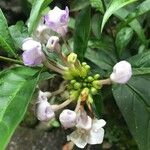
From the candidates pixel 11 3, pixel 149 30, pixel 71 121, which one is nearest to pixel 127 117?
pixel 71 121

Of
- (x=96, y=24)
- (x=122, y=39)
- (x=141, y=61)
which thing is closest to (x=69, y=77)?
(x=141, y=61)

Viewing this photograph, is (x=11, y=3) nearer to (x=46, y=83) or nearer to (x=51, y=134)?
(x=46, y=83)

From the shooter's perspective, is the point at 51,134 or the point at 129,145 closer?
the point at 129,145

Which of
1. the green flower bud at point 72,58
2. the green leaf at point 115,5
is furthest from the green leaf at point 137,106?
the green leaf at point 115,5

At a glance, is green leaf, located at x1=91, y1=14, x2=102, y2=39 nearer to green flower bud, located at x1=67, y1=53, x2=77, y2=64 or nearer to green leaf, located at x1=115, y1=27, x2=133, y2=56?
green leaf, located at x1=115, y1=27, x2=133, y2=56

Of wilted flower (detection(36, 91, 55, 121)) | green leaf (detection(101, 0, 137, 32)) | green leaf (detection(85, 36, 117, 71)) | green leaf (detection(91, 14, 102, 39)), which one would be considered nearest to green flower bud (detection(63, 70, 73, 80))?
wilted flower (detection(36, 91, 55, 121))

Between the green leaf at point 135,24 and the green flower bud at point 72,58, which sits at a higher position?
the green flower bud at point 72,58

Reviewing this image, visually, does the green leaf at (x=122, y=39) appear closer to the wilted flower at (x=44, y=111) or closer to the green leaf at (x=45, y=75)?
the green leaf at (x=45, y=75)
